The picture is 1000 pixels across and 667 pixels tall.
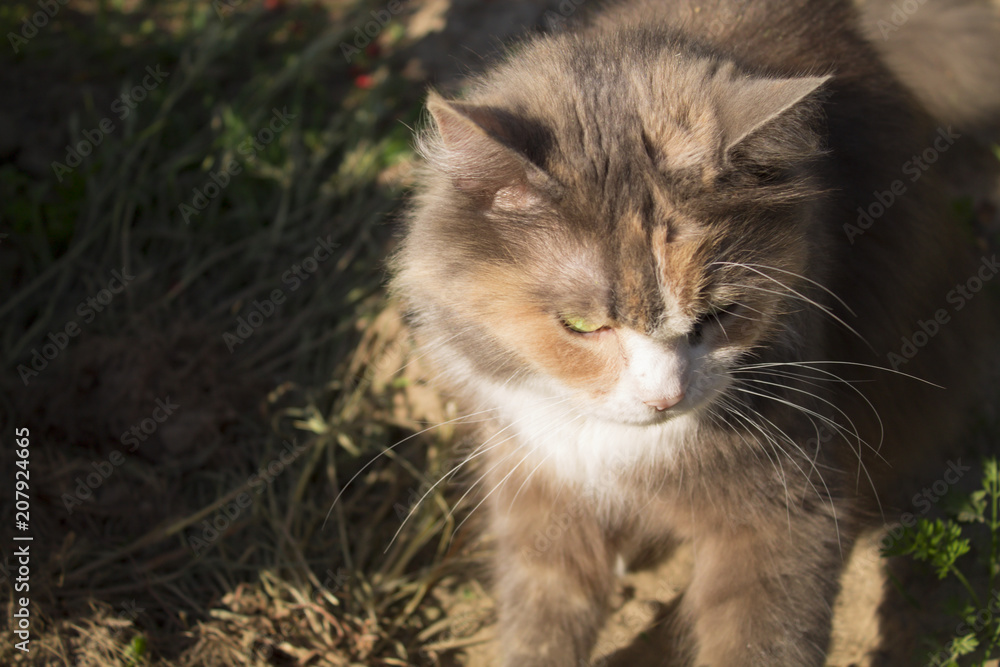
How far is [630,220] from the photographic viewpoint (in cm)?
162

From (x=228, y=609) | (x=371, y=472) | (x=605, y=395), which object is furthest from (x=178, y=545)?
(x=605, y=395)

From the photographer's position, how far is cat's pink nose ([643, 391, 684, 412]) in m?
1.67

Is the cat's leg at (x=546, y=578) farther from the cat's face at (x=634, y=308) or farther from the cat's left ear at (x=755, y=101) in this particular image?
the cat's left ear at (x=755, y=101)

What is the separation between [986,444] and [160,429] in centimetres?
325

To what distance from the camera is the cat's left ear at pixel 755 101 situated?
1.53 meters

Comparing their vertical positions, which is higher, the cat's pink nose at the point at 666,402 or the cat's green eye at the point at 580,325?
the cat's green eye at the point at 580,325

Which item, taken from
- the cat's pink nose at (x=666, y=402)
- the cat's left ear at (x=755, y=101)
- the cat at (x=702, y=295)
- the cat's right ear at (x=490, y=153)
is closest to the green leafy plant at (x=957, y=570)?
the cat at (x=702, y=295)

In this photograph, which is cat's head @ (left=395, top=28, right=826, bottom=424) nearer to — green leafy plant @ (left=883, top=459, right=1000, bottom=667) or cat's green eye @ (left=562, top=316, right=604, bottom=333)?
cat's green eye @ (left=562, top=316, right=604, bottom=333)

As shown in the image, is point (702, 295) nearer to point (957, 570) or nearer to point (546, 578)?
point (546, 578)

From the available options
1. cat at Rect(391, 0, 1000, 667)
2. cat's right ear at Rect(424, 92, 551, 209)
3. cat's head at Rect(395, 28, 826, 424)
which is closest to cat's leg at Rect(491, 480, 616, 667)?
cat at Rect(391, 0, 1000, 667)

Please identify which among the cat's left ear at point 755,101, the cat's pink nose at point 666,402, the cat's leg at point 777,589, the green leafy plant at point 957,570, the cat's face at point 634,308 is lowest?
the green leafy plant at point 957,570

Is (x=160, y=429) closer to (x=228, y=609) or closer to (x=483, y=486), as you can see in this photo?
(x=228, y=609)

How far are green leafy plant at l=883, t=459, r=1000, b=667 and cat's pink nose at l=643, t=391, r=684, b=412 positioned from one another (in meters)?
1.06

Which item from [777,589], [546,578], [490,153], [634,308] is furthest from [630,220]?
[546,578]
